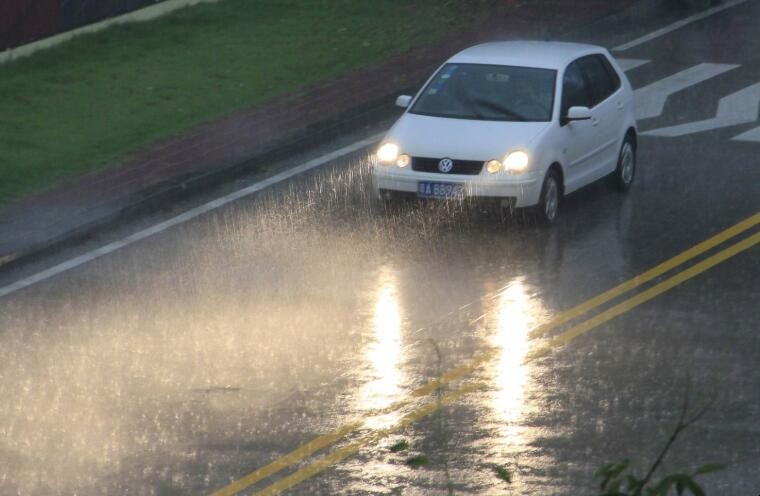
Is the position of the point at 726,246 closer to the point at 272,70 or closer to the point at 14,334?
the point at 14,334

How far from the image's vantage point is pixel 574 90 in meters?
15.5

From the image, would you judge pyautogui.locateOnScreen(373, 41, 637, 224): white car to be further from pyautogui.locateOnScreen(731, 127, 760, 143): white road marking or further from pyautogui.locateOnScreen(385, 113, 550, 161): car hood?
pyautogui.locateOnScreen(731, 127, 760, 143): white road marking

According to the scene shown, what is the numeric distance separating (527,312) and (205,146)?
22.1 ft

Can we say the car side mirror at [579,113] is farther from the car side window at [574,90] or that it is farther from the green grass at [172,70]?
the green grass at [172,70]

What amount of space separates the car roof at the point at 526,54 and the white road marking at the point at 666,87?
3.30m

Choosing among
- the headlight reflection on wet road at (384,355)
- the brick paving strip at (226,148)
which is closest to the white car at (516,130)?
the headlight reflection on wet road at (384,355)

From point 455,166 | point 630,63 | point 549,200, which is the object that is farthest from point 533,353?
point 630,63

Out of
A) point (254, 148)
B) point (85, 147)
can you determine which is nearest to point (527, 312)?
point (254, 148)

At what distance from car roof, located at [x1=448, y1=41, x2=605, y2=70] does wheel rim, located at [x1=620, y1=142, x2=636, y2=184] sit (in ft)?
3.63

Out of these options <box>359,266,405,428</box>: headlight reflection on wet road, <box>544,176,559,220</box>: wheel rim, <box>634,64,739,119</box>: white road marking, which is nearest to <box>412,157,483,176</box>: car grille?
<box>544,176,559,220</box>: wheel rim

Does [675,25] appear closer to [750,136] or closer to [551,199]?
[750,136]

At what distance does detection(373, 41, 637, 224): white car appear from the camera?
14.4m

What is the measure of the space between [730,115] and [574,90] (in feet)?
14.5

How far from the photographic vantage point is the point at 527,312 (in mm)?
12125
